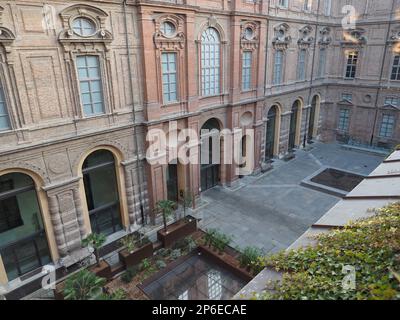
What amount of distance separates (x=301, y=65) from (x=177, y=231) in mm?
19908

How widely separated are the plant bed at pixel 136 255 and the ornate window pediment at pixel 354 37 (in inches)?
1073

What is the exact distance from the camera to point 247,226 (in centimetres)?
1762

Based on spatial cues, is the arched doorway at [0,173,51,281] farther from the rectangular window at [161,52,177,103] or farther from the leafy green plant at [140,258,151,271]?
the rectangular window at [161,52,177,103]

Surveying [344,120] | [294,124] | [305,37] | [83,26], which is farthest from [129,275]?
[344,120]

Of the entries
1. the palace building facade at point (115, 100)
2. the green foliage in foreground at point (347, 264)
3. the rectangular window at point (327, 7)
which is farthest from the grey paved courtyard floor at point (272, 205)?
the rectangular window at point (327, 7)

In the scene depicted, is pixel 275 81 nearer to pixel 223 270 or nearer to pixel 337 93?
pixel 337 93

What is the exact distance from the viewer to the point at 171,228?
16.2 metres

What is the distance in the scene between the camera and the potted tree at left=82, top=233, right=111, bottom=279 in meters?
13.0

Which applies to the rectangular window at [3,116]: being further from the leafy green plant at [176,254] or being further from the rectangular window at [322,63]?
the rectangular window at [322,63]

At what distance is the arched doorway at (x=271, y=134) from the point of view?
85.4ft

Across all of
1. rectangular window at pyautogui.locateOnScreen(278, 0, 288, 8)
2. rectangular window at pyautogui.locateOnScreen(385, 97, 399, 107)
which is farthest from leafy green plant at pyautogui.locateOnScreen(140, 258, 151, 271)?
rectangular window at pyautogui.locateOnScreen(385, 97, 399, 107)

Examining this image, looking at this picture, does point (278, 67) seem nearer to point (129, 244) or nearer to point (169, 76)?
point (169, 76)

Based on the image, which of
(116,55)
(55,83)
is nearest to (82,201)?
(55,83)

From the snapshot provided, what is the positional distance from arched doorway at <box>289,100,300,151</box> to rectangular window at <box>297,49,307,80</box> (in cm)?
243
